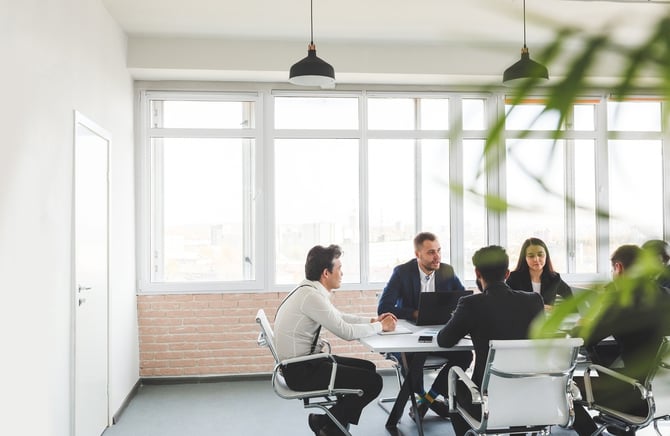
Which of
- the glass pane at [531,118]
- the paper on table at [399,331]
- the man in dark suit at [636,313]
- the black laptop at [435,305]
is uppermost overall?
the glass pane at [531,118]

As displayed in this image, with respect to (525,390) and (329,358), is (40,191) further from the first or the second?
(525,390)

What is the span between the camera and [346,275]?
6211mm

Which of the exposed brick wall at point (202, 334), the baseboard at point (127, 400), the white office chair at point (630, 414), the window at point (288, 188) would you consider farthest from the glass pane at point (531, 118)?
the exposed brick wall at point (202, 334)

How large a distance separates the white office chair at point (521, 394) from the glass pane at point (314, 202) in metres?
3.32

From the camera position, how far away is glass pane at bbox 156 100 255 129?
6027mm

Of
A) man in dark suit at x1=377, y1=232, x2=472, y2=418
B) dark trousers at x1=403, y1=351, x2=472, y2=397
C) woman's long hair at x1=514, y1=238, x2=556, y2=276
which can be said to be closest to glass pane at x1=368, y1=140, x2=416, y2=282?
man in dark suit at x1=377, y1=232, x2=472, y2=418

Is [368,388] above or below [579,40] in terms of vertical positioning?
below

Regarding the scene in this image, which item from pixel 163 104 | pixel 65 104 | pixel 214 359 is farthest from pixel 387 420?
pixel 163 104

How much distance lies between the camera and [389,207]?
632 centimetres

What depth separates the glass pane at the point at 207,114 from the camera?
603 centimetres

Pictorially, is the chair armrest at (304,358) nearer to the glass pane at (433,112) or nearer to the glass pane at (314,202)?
the glass pane at (314,202)

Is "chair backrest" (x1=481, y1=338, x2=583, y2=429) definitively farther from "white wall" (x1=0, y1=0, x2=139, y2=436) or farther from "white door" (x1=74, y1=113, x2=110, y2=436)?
"white door" (x1=74, y1=113, x2=110, y2=436)

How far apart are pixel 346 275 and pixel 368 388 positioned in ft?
8.65

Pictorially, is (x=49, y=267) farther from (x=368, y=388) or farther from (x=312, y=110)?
(x=312, y=110)
